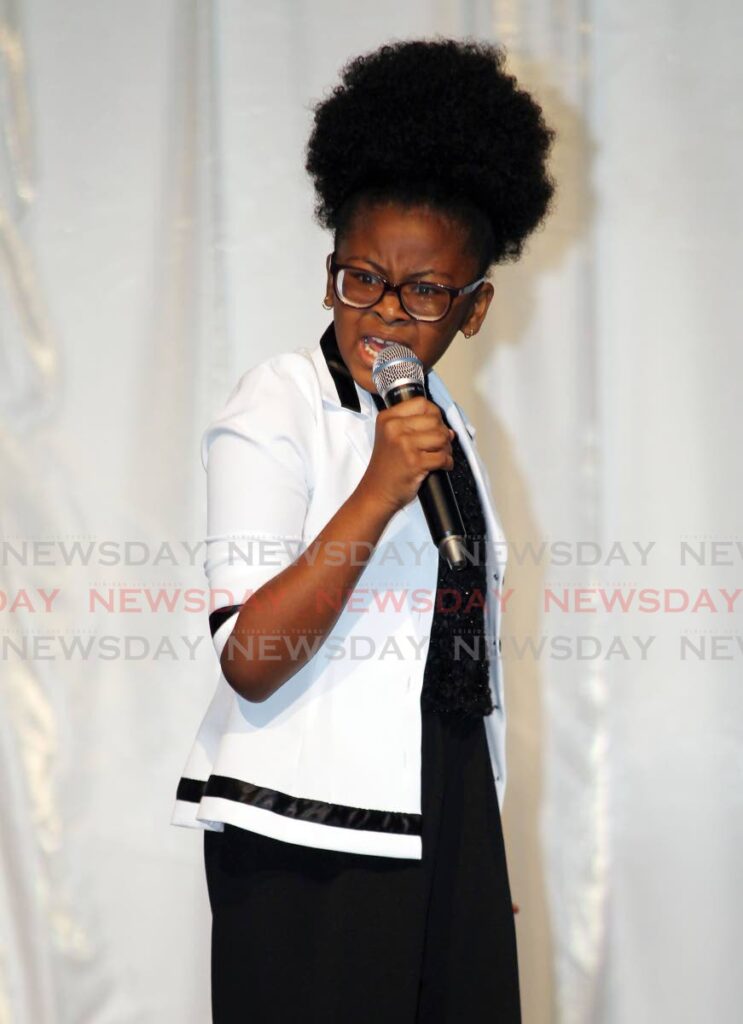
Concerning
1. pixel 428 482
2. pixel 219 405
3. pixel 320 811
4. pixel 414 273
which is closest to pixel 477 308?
pixel 414 273

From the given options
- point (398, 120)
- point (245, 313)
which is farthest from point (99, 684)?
point (398, 120)

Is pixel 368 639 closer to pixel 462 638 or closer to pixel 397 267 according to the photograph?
pixel 462 638

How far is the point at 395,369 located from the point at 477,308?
23 centimetres

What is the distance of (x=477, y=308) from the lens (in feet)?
3.76

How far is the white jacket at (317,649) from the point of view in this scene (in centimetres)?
92

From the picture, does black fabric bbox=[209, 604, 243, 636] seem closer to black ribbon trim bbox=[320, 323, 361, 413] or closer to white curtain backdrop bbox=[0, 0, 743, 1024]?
black ribbon trim bbox=[320, 323, 361, 413]

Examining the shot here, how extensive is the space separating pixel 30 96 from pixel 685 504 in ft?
4.16

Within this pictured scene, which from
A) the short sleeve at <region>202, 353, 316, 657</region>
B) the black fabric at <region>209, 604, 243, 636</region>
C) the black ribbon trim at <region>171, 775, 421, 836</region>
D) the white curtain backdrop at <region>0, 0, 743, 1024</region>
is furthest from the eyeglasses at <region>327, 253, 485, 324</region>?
the white curtain backdrop at <region>0, 0, 743, 1024</region>

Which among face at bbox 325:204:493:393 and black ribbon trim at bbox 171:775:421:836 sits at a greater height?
face at bbox 325:204:493:393

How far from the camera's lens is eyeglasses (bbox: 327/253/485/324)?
1020mm

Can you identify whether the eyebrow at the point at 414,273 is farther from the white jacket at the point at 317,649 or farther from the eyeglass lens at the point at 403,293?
the white jacket at the point at 317,649

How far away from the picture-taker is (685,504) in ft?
6.29

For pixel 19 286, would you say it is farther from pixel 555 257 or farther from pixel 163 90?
pixel 555 257

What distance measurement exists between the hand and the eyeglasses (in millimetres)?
157
